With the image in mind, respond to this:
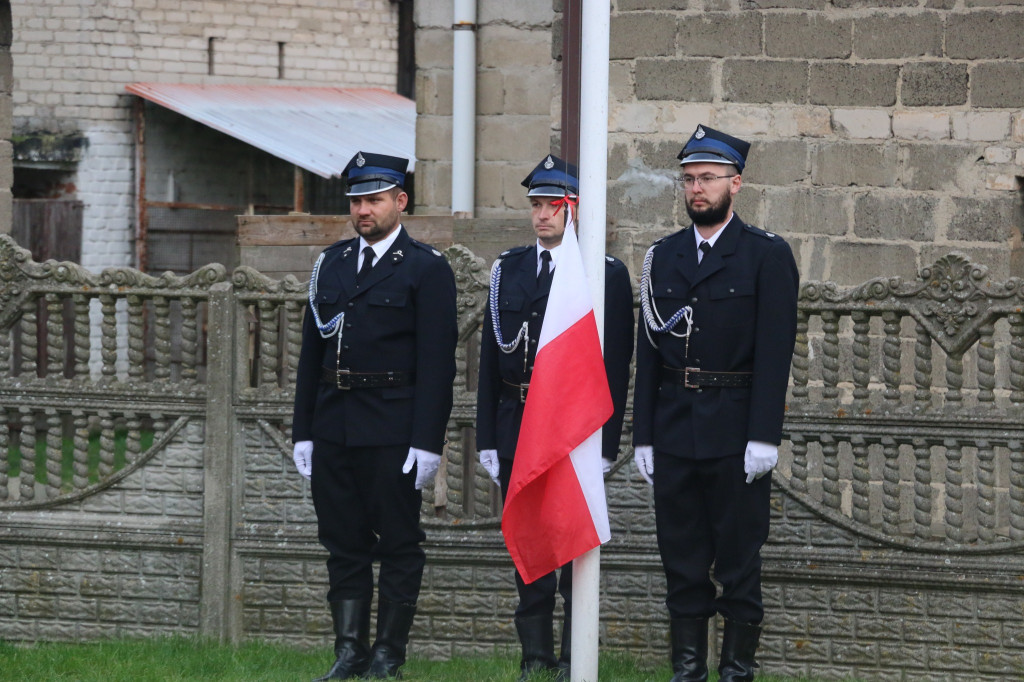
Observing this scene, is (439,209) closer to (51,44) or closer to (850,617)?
(850,617)

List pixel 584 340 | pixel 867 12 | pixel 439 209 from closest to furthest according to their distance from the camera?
pixel 584 340, pixel 867 12, pixel 439 209

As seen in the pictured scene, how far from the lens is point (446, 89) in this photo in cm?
921

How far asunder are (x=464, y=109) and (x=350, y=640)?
4.30 meters

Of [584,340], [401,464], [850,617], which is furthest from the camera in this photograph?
[850,617]

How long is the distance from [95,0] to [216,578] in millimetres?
9488

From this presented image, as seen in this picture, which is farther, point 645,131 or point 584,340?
point 645,131

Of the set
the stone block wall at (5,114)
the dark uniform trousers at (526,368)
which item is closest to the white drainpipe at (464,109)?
the stone block wall at (5,114)

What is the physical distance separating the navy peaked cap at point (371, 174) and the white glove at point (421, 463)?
93 centimetres

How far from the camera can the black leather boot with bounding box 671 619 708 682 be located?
16.6 ft

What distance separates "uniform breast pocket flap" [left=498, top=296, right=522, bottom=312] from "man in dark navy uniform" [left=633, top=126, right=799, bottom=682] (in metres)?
0.49

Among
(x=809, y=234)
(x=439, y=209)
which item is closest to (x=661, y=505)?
(x=809, y=234)

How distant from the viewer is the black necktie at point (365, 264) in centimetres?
530

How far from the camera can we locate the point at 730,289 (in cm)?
495

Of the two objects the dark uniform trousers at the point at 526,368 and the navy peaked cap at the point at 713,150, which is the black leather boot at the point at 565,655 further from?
the navy peaked cap at the point at 713,150
